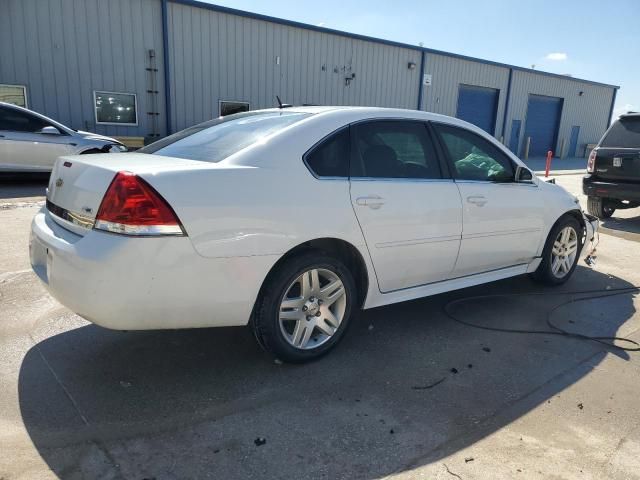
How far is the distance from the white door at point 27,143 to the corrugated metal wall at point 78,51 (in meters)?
3.91

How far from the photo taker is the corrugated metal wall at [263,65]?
15055mm

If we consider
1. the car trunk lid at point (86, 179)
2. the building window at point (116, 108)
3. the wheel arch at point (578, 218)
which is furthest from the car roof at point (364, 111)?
the building window at point (116, 108)

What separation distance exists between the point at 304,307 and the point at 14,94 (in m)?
13.1

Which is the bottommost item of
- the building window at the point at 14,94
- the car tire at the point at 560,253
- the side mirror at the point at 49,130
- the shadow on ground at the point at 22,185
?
the shadow on ground at the point at 22,185

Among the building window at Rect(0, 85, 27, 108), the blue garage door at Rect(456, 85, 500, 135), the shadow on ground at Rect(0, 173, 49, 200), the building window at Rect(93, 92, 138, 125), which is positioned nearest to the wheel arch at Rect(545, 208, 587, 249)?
the shadow on ground at Rect(0, 173, 49, 200)

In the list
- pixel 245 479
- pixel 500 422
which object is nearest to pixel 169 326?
pixel 245 479

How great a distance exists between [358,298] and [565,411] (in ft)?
4.67

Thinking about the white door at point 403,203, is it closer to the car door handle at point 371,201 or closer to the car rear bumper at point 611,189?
the car door handle at point 371,201

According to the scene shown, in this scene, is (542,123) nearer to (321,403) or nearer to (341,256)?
(341,256)

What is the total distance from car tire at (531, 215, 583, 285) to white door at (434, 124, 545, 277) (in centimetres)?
34

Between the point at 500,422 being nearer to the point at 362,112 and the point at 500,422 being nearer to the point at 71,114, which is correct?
the point at 362,112

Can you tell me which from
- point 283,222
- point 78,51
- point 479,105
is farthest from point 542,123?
point 283,222

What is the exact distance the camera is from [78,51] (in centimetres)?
1344

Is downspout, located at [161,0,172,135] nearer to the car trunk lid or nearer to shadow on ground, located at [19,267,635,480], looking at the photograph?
shadow on ground, located at [19,267,635,480]
